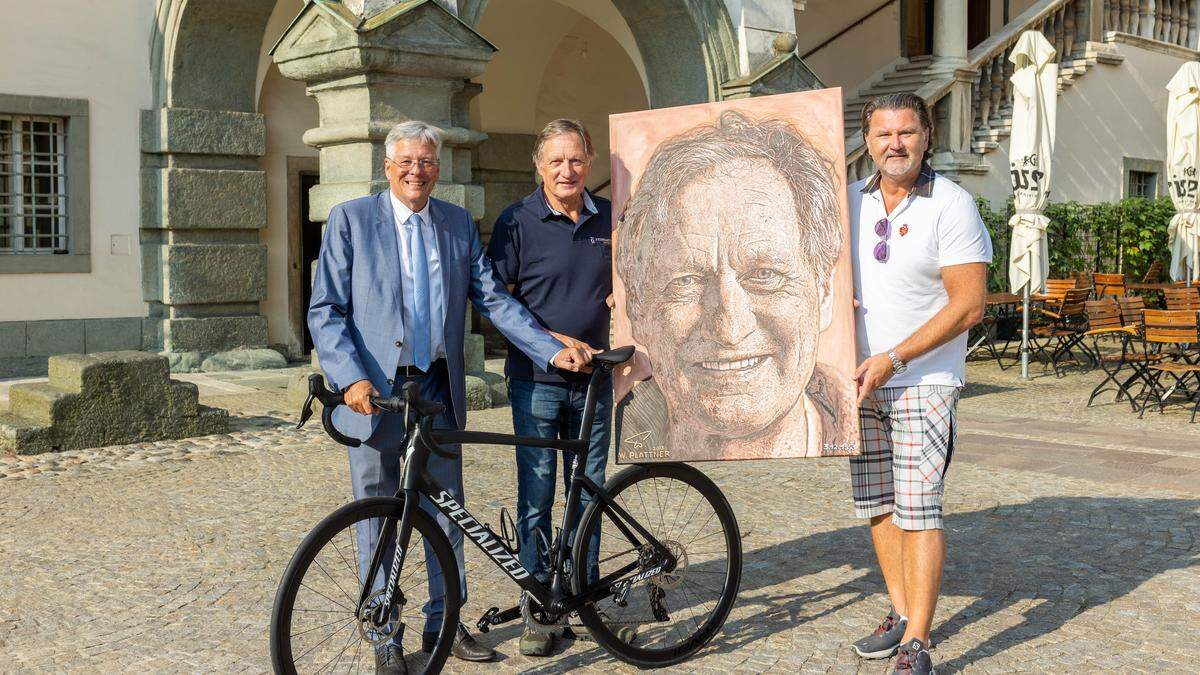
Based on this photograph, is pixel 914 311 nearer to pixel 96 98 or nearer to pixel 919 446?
pixel 919 446

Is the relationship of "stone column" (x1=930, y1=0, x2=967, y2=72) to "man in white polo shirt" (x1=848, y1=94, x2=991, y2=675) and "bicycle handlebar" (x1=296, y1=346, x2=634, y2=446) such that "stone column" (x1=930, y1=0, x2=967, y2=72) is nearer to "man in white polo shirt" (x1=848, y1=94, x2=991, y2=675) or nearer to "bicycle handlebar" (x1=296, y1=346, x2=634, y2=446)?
"man in white polo shirt" (x1=848, y1=94, x2=991, y2=675)

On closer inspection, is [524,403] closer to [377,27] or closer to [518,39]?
[377,27]

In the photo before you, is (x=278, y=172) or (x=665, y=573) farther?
(x=278, y=172)

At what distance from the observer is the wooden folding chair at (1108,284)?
1517cm

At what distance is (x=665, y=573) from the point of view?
4.16 m

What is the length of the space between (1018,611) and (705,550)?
1.25m

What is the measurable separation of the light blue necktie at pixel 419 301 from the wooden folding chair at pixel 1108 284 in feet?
41.9

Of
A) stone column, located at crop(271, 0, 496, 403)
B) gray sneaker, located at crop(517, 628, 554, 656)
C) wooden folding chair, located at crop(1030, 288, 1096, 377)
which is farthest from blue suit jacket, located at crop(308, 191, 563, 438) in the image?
wooden folding chair, located at crop(1030, 288, 1096, 377)

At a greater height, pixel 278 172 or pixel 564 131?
pixel 278 172

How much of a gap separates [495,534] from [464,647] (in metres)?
0.48

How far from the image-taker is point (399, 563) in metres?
3.57

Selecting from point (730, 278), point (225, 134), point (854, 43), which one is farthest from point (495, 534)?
point (854, 43)

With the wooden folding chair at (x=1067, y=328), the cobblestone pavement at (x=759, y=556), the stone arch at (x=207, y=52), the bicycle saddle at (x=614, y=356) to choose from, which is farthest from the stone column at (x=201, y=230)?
the bicycle saddle at (x=614, y=356)

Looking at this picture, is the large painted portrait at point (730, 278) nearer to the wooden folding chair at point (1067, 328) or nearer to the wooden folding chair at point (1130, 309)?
the wooden folding chair at point (1130, 309)
